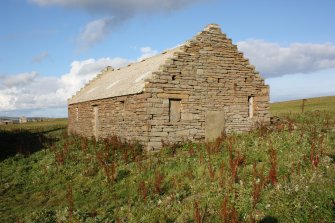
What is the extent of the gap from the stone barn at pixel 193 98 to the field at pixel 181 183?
45.1 inches

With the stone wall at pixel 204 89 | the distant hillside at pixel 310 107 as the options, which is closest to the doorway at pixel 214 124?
the stone wall at pixel 204 89

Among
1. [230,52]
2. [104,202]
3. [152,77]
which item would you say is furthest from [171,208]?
[230,52]

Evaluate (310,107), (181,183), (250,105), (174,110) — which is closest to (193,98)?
(174,110)

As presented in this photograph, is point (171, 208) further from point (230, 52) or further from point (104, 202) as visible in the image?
point (230, 52)

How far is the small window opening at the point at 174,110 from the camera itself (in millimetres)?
17067

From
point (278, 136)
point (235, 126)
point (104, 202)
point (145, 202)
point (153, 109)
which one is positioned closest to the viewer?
point (145, 202)

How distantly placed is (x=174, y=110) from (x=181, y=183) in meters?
6.68

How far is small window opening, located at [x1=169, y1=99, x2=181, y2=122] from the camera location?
56.0 ft

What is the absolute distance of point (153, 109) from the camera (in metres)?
16.4

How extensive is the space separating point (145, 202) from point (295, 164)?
189 inches

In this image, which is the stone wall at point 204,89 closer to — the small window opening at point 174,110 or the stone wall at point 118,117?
the small window opening at point 174,110

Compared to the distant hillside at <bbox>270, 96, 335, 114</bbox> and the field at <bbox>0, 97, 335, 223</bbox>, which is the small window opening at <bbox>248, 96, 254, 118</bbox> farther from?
the distant hillside at <bbox>270, 96, 335, 114</bbox>

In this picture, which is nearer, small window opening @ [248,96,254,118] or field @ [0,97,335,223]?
field @ [0,97,335,223]

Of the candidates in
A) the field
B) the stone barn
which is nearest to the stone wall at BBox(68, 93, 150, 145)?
the stone barn
